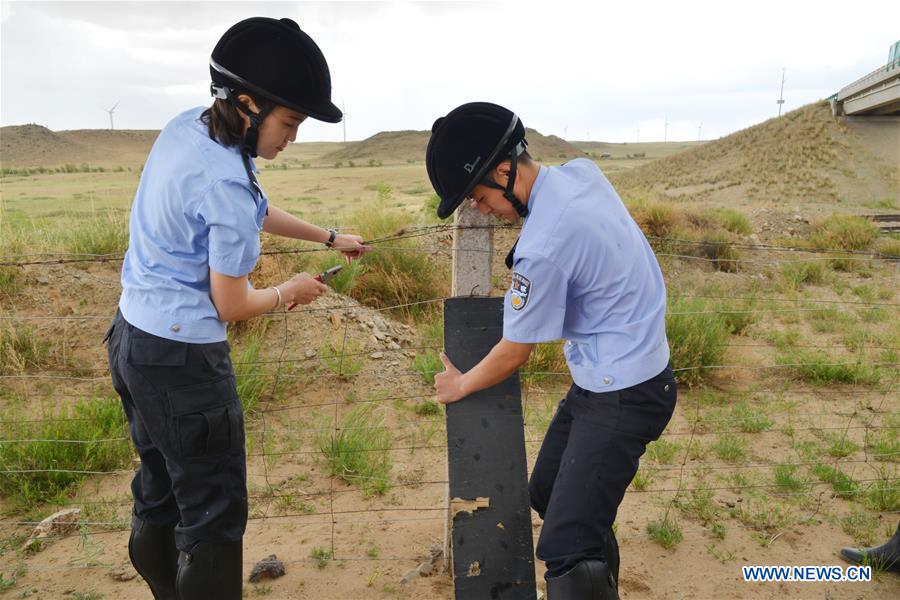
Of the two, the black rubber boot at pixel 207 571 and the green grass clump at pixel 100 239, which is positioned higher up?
the green grass clump at pixel 100 239

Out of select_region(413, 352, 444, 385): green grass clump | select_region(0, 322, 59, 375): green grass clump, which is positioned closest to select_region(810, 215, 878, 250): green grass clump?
select_region(413, 352, 444, 385): green grass clump

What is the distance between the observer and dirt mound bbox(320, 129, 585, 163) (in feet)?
308

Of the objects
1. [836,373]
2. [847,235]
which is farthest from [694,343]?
[847,235]

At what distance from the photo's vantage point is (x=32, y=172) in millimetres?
50312

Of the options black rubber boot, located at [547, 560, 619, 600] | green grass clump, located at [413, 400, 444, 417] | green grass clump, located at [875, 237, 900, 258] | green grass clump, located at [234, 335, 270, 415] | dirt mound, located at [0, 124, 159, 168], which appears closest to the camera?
black rubber boot, located at [547, 560, 619, 600]

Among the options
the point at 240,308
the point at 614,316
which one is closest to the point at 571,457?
the point at 614,316

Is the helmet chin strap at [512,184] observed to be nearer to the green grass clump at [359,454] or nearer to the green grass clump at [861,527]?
the green grass clump at [359,454]

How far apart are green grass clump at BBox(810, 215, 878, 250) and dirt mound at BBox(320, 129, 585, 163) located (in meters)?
78.8

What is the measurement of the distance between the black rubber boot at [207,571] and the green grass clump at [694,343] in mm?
4363

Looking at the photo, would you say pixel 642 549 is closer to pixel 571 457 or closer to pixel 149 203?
pixel 571 457

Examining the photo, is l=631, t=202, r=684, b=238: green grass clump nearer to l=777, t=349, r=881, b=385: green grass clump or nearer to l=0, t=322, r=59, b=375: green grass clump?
l=777, t=349, r=881, b=385: green grass clump

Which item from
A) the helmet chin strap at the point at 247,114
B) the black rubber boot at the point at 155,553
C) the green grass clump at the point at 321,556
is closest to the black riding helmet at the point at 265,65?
the helmet chin strap at the point at 247,114

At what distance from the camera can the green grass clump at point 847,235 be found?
42.5 ft

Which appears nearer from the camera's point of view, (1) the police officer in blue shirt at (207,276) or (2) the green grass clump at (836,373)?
(1) the police officer in blue shirt at (207,276)
